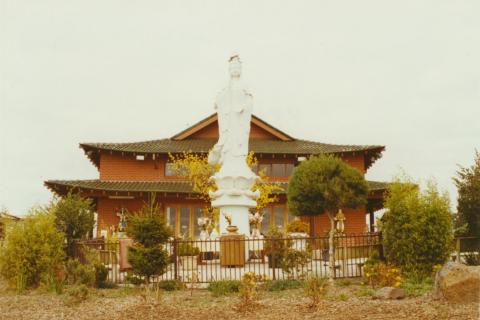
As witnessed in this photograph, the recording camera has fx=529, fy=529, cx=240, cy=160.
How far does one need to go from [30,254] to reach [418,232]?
1003cm

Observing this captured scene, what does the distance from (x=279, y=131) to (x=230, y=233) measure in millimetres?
17986

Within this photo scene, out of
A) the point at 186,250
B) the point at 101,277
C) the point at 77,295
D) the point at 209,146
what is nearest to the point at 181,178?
the point at 209,146

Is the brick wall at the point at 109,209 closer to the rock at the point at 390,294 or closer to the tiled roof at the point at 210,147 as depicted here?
the tiled roof at the point at 210,147

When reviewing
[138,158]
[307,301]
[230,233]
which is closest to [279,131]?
[138,158]

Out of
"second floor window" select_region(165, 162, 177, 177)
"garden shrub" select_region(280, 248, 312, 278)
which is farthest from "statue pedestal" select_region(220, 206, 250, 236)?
"second floor window" select_region(165, 162, 177, 177)

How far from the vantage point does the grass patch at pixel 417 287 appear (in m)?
11.2

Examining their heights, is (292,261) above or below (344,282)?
above

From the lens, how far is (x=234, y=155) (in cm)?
2062

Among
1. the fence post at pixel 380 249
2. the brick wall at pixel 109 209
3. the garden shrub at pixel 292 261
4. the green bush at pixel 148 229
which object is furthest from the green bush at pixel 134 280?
the brick wall at pixel 109 209

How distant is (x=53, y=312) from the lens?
10086 mm

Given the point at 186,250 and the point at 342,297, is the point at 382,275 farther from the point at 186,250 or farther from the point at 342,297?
the point at 186,250

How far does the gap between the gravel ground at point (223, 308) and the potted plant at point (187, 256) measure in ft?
14.9

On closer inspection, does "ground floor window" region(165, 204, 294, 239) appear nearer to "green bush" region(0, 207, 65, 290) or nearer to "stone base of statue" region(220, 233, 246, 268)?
"stone base of statue" region(220, 233, 246, 268)

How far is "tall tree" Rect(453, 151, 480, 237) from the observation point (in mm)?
19703
